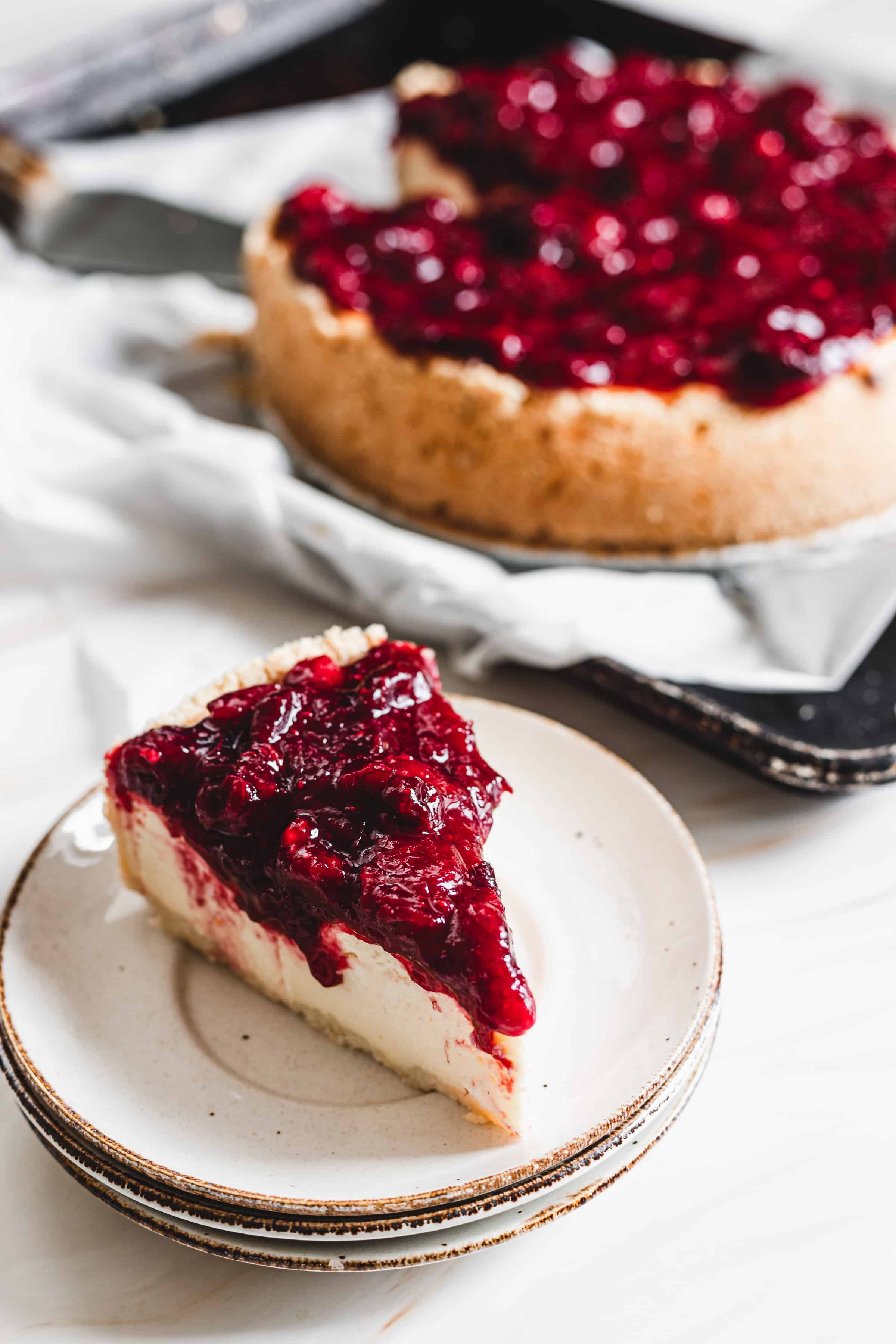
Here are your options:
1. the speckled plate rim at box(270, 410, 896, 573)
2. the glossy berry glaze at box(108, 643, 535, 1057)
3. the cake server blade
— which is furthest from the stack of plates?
the cake server blade

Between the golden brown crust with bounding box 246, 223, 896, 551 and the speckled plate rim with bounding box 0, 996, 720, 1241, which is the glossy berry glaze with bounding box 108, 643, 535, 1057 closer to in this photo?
the speckled plate rim with bounding box 0, 996, 720, 1241

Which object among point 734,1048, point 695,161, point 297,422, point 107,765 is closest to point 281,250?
point 297,422

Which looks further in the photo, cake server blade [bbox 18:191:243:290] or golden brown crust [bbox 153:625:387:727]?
cake server blade [bbox 18:191:243:290]

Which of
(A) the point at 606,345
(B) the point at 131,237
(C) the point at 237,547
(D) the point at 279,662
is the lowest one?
(C) the point at 237,547

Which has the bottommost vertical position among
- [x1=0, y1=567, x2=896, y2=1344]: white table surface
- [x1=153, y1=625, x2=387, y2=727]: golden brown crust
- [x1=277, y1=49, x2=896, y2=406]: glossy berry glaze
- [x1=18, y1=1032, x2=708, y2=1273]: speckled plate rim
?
[x1=0, y1=567, x2=896, y2=1344]: white table surface

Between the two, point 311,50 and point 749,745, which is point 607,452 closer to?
point 749,745

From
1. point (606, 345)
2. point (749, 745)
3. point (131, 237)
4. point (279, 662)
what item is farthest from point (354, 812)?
point (131, 237)

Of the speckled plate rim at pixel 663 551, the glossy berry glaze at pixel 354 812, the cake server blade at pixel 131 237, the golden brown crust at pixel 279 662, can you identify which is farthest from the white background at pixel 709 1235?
the cake server blade at pixel 131 237

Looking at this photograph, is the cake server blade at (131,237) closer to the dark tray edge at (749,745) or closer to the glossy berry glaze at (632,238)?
the glossy berry glaze at (632,238)
